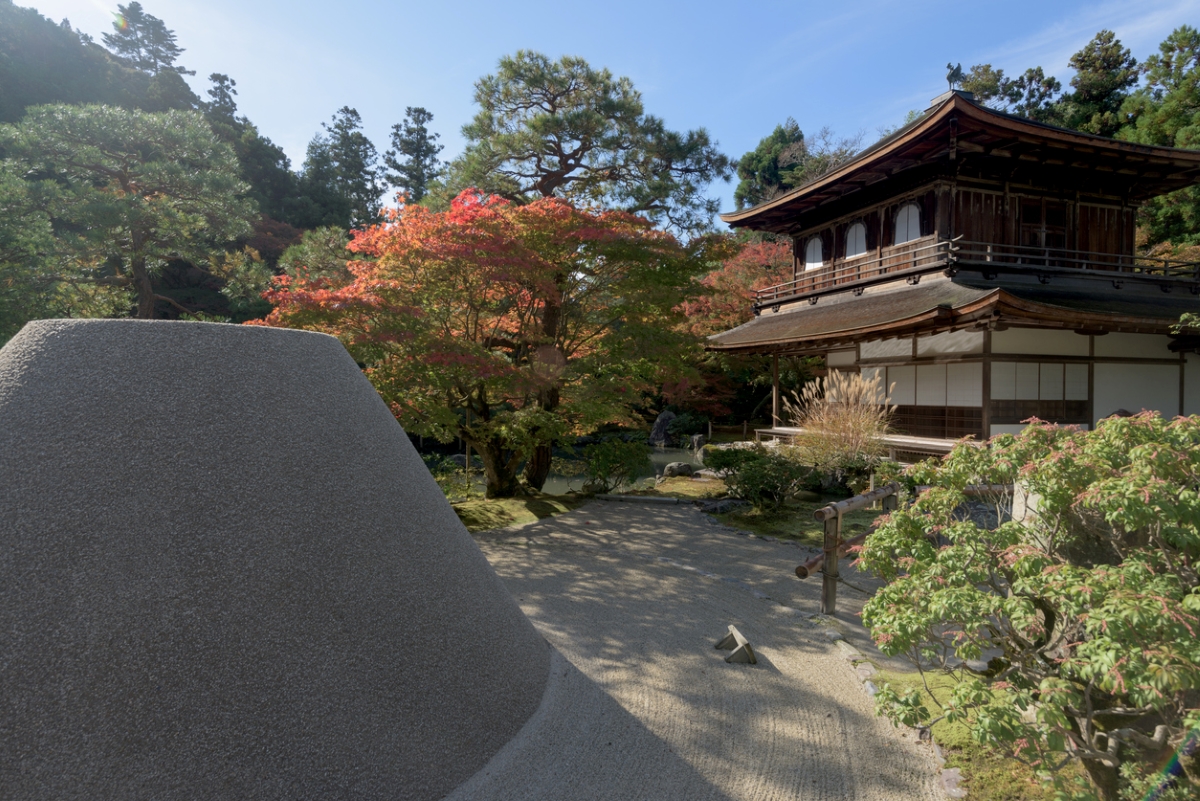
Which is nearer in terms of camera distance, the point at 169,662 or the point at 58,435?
the point at 169,662

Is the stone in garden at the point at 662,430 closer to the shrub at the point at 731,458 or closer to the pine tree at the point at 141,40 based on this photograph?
the shrub at the point at 731,458

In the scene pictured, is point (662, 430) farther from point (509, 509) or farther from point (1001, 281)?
point (509, 509)

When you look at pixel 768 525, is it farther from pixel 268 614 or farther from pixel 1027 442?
pixel 268 614

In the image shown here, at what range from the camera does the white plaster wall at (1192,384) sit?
11703mm

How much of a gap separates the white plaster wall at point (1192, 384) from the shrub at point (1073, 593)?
1259 cm

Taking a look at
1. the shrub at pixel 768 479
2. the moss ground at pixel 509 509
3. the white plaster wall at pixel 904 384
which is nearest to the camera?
the moss ground at pixel 509 509

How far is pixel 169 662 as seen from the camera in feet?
7.34

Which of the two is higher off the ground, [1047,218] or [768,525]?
[1047,218]

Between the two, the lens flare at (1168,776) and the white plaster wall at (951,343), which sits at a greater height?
the white plaster wall at (951,343)

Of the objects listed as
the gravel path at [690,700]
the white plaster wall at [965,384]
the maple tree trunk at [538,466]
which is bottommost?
the gravel path at [690,700]

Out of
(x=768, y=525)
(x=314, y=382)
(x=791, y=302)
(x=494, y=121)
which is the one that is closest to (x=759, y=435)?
(x=791, y=302)

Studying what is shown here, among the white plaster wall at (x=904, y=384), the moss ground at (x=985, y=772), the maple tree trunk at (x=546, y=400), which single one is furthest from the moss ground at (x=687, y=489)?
the moss ground at (x=985, y=772)

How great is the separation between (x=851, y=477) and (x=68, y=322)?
9703 mm

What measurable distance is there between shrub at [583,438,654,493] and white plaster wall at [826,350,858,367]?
5574 millimetres
